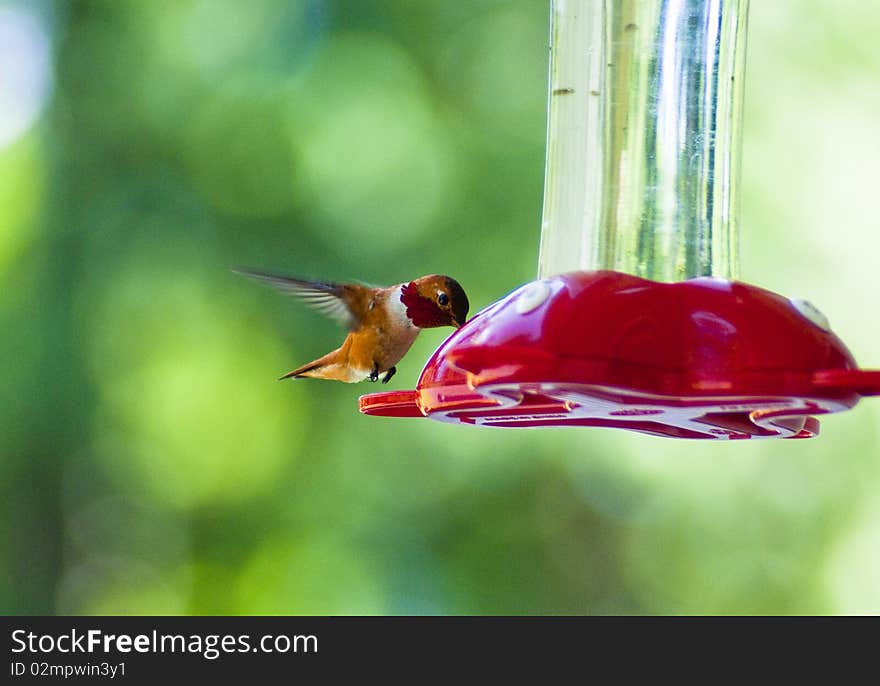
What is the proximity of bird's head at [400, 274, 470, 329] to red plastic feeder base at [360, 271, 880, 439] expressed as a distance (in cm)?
91

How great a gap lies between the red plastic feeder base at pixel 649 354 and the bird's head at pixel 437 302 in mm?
911

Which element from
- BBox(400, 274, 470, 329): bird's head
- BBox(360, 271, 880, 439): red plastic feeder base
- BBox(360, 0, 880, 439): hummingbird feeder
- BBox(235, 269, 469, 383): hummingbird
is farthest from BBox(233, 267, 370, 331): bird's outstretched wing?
BBox(360, 271, 880, 439): red plastic feeder base

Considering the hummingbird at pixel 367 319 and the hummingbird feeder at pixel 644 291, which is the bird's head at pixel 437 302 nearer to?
the hummingbird at pixel 367 319

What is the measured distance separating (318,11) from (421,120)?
0.79 m

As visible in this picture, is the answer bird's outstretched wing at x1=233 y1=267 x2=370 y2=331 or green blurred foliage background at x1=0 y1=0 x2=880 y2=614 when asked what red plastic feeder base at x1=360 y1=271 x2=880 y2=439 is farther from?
green blurred foliage background at x1=0 y1=0 x2=880 y2=614

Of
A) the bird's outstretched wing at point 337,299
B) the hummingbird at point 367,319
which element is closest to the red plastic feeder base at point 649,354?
the hummingbird at point 367,319

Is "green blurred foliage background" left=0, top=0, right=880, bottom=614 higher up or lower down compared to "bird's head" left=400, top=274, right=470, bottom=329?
higher up

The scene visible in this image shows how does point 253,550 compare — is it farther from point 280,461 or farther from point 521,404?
point 521,404

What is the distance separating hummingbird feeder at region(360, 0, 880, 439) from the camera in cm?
152

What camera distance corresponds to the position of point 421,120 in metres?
5.77

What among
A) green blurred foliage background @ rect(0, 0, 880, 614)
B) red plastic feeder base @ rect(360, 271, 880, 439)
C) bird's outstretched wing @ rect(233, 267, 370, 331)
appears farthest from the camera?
green blurred foliage background @ rect(0, 0, 880, 614)

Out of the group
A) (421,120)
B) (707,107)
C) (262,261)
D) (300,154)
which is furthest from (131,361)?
(707,107)

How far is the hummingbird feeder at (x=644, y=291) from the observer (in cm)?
152

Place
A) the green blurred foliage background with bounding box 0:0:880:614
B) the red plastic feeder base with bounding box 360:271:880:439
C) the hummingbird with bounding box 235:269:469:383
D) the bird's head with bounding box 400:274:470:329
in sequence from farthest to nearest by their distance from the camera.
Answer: the green blurred foliage background with bounding box 0:0:880:614 < the hummingbird with bounding box 235:269:469:383 < the bird's head with bounding box 400:274:470:329 < the red plastic feeder base with bounding box 360:271:880:439
